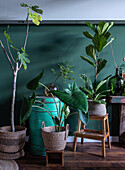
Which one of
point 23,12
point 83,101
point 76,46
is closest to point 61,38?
point 76,46

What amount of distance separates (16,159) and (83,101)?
47.3 inches

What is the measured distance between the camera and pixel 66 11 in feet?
8.83

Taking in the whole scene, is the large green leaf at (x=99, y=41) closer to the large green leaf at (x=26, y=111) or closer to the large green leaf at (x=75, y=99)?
the large green leaf at (x=75, y=99)

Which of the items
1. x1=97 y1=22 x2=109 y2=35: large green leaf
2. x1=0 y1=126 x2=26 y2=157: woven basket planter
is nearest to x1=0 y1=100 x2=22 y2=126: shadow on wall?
x1=0 y1=126 x2=26 y2=157: woven basket planter

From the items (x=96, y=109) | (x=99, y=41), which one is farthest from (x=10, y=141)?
(x=99, y=41)

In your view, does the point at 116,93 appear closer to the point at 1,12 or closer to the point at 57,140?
the point at 57,140

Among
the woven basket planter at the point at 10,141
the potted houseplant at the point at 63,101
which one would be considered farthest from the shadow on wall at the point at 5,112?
the potted houseplant at the point at 63,101

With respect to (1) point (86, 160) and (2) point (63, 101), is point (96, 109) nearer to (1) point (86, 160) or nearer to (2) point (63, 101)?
(1) point (86, 160)

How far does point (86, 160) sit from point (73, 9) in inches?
87.4

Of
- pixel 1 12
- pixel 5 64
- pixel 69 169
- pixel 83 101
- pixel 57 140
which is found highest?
pixel 1 12

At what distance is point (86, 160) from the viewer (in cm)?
207

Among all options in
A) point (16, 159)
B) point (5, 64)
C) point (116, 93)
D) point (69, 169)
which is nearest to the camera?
point (69, 169)

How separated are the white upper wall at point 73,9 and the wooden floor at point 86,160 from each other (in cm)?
200

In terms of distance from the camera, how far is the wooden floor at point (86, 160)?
191 cm
